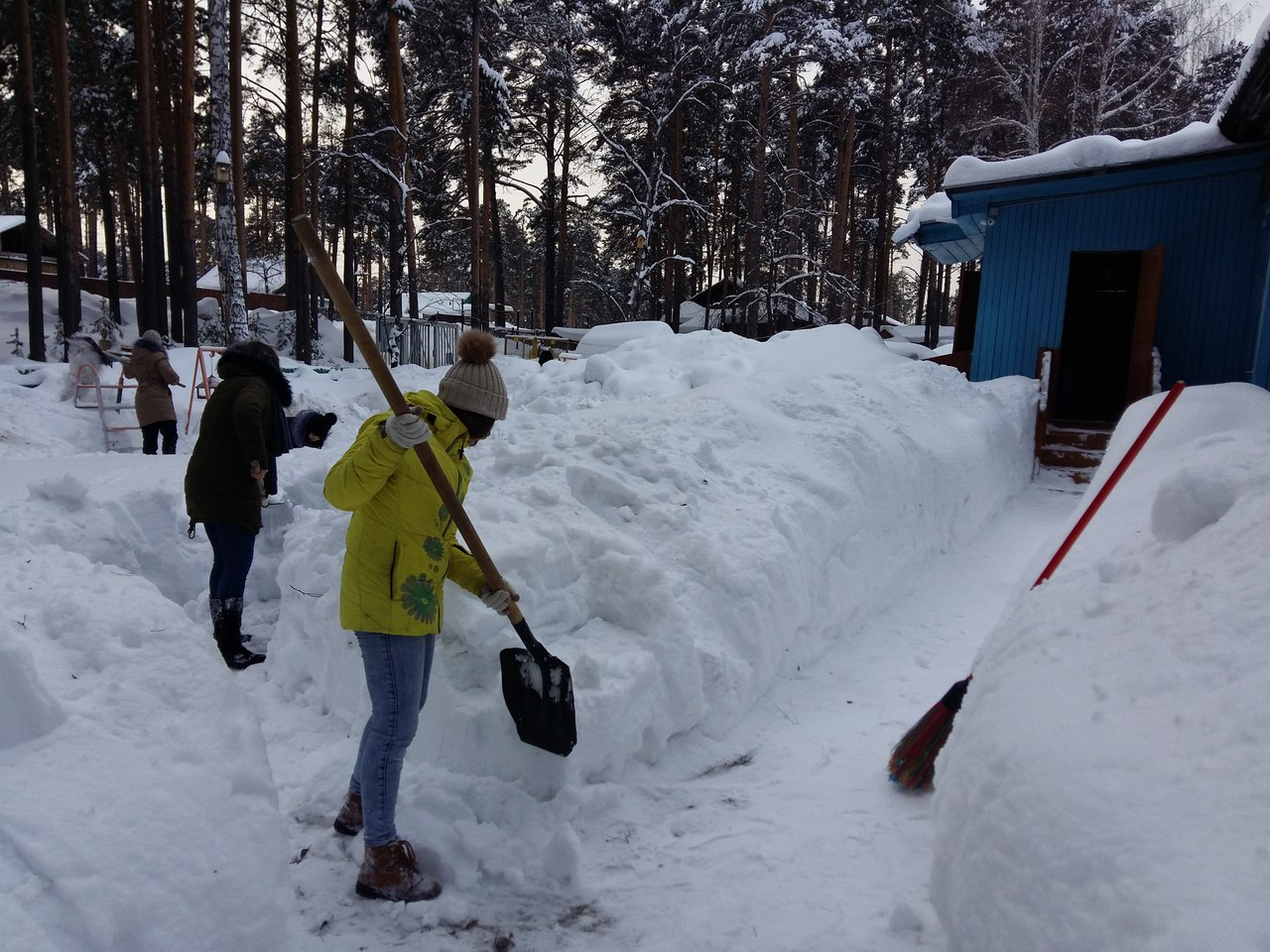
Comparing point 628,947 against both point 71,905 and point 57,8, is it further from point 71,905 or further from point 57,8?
point 57,8

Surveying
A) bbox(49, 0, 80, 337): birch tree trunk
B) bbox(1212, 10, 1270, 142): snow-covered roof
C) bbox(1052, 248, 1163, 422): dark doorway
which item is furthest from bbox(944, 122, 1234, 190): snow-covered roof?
bbox(49, 0, 80, 337): birch tree trunk

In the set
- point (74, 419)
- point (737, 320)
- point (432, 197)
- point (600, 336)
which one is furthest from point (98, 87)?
point (737, 320)

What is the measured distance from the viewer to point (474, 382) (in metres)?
2.47

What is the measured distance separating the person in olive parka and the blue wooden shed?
848 centimetres

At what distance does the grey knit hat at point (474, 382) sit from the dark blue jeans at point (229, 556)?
2.21m

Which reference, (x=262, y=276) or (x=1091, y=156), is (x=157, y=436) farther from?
(x=262, y=276)

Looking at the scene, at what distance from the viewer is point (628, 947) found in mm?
2271

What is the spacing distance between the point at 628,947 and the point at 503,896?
1.47 ft

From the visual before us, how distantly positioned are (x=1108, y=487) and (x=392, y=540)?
3.12m

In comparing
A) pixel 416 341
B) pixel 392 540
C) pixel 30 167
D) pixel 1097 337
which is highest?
pixel 30 167

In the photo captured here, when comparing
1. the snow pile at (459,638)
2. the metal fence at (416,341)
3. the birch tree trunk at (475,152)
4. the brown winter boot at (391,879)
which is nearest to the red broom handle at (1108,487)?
the snow pile at (459,638)

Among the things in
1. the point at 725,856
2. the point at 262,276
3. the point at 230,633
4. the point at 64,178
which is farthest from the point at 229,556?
the point at 262,276

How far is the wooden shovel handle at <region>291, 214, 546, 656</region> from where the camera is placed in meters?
2.30

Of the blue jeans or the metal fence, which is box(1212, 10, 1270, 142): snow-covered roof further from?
the metal fence
